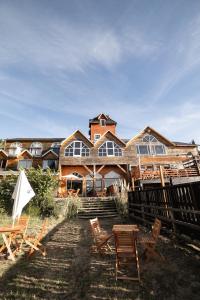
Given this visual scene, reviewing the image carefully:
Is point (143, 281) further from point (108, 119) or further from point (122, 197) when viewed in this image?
point (108, 119)

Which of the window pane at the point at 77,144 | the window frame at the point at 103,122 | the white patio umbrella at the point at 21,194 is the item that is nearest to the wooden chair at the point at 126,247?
the white patio umbrella at the point at 21,194

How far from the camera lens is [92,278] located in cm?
439

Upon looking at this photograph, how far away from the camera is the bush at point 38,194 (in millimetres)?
12305

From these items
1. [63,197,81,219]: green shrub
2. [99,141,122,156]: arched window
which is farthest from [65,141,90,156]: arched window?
[63,197,81,219]: green shrub

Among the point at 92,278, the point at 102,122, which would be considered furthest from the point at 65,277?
the point at 102,122

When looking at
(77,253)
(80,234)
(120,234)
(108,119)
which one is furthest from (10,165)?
(120,234)

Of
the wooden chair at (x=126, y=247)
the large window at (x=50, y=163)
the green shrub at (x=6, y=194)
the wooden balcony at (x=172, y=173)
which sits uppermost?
the large window at (x=50, y=163)

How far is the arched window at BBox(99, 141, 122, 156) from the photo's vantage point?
24.2m

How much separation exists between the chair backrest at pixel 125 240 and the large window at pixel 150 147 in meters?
21.2

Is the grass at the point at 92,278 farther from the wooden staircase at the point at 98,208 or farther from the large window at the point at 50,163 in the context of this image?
the large window at the point at 50,163

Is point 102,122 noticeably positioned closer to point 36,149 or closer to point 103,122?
point 103,122

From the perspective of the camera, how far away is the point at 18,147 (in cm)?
2755

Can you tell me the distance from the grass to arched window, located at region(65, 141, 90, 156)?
710 inches

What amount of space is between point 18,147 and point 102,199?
17621 millimetres
